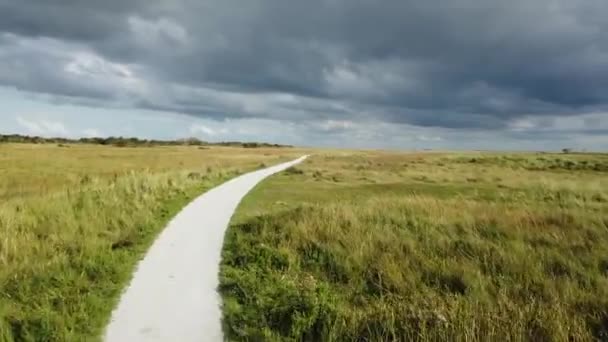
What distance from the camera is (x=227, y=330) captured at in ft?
21.2

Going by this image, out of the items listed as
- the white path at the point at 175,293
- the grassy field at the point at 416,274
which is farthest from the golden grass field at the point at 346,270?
the white path at the point at 175,293

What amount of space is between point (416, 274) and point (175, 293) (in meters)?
4.39

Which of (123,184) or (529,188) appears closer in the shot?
(123,184)

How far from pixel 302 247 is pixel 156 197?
10.1 metres

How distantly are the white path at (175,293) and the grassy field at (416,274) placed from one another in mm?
326

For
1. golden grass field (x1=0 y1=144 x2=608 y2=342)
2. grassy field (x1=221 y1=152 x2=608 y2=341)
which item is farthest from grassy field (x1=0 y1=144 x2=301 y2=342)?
grassy field (x1=221 y1=152 x2=608 y2=341)

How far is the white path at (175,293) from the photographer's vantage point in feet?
20.9

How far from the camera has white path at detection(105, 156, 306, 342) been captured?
20.9 ft

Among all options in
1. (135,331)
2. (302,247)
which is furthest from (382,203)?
(135,331)

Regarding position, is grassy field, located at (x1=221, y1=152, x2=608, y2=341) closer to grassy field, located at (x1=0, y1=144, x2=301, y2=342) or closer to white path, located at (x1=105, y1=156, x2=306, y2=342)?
white path, located at (x1=105, y1=156, x2=306, y2=342)

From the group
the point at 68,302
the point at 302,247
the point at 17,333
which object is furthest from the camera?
the point at 302,247

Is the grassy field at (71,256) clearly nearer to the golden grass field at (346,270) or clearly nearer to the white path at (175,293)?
the golden grass field at (346,270)

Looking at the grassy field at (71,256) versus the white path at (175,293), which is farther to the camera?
the grassy field at (71,256)

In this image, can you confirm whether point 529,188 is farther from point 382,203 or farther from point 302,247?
point 302,247
